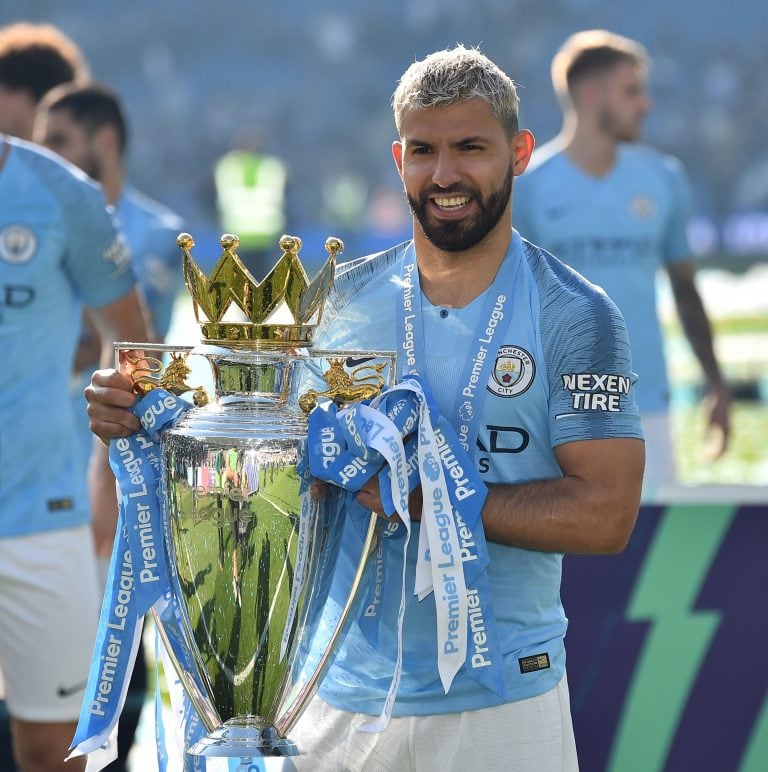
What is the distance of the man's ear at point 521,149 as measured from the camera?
2398 mm

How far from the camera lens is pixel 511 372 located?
7.72 ft

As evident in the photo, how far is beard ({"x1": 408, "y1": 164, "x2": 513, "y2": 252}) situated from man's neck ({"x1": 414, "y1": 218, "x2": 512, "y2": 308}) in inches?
1.2

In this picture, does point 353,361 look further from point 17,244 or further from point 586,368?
point 17,244

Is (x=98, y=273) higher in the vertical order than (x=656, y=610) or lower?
higher

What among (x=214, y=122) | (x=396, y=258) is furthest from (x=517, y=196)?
(x=214, y=122)

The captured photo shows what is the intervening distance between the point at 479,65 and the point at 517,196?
8.61ft

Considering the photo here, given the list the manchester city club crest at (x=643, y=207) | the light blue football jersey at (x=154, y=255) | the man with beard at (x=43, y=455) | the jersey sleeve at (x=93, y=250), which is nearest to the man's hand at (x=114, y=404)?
the man with beard at (x=43, y=455)

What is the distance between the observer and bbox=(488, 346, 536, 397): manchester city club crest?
2.35 meters

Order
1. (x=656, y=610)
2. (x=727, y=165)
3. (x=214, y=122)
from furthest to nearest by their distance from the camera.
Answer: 1. (x=214, y=122)
2. (x=727, y=165)
3. (x=656, y=610)

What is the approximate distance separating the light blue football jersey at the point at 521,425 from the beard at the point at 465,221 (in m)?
0.10

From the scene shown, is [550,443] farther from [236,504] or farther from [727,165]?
[727,165]

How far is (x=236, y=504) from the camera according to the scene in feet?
7.14

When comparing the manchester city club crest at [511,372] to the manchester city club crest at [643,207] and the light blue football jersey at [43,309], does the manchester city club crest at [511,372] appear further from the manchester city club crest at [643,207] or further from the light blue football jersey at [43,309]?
the manchester city club crest at [643,207]

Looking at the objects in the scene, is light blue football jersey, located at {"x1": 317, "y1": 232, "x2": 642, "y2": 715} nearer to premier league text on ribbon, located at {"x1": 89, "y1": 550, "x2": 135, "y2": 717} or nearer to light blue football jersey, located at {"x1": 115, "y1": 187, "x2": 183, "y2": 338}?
premier league text on ribbon, located at {"x1": 89, "y1": 550, "x2": 135, "y2": 717}
